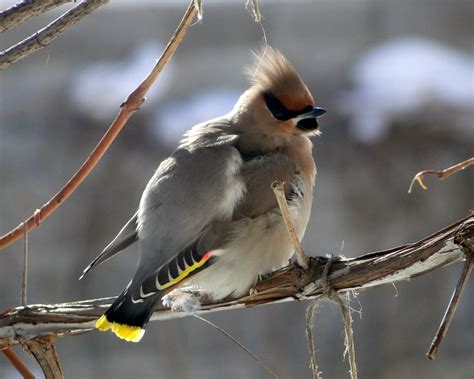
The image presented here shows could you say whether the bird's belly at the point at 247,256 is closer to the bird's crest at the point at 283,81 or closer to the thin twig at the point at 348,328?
Result: the bird's crest at the point at 283,81

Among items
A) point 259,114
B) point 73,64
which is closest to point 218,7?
point 73,64

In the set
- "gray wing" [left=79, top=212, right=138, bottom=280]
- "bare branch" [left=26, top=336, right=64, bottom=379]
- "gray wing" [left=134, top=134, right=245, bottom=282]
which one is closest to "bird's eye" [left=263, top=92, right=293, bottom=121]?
"gray wing" [left=134, top=134, right=245, bottom=282]

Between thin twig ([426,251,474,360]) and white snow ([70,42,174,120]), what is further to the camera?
white snow ([70,42,174,120])

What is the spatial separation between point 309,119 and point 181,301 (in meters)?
0.96

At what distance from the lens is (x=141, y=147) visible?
6020mm

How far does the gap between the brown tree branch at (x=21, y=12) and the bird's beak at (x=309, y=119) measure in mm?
1601

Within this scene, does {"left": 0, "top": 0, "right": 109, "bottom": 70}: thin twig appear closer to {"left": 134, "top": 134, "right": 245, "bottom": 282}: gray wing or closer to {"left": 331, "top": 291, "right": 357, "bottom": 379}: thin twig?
{"left": 331, "top": 291, "right": 357, "bottom": 379}: thin twig

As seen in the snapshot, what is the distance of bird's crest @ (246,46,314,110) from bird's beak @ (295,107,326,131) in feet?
0.12

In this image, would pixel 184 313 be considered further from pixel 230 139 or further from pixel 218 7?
pixel 218 7

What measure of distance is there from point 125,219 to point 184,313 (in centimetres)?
364

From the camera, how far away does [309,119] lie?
10.9 ft

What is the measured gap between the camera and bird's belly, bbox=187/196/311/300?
284 centimetres

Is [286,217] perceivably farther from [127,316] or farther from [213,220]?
[213,220]

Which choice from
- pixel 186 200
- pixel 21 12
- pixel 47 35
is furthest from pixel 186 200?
pixel 21 12
